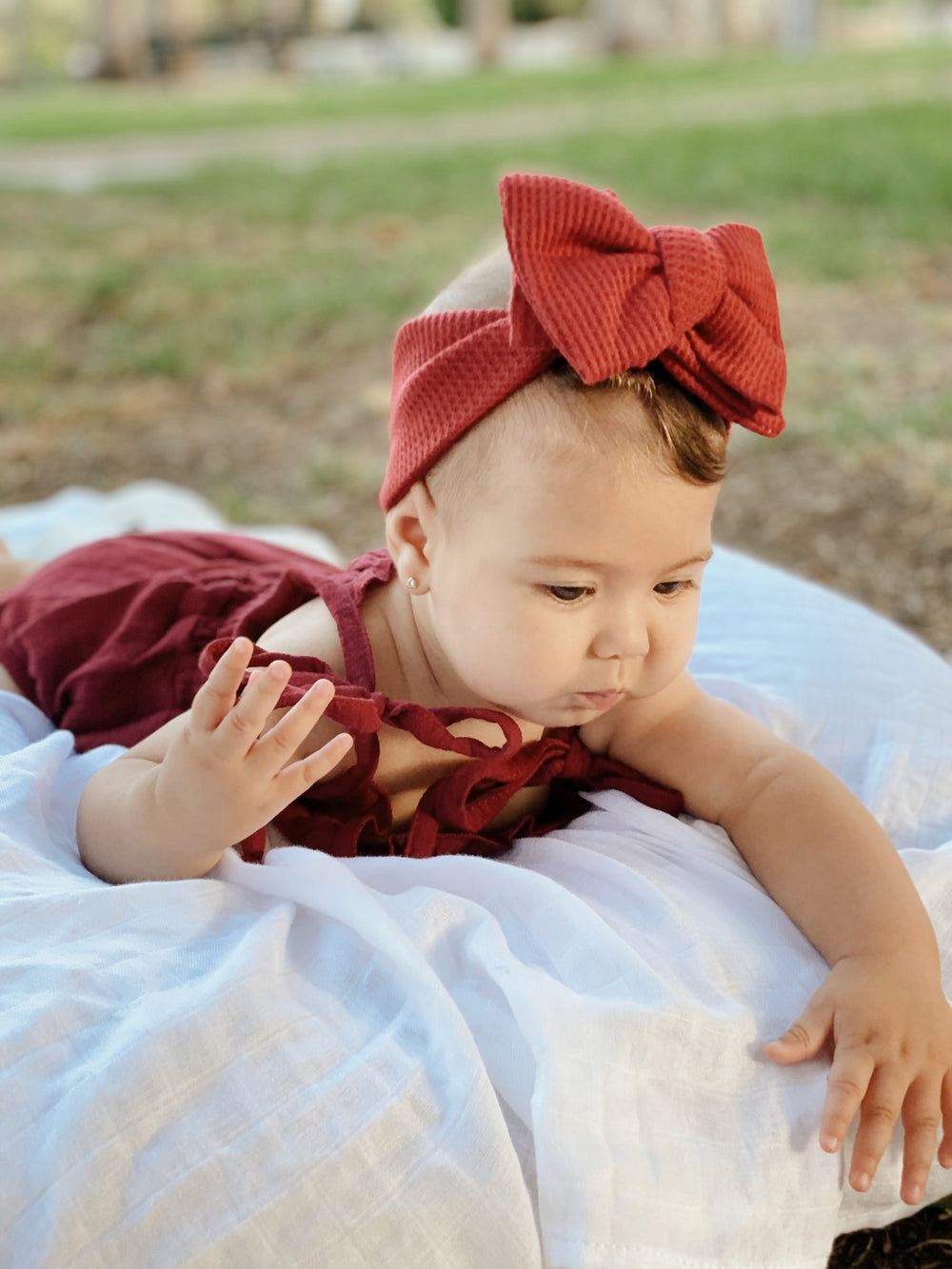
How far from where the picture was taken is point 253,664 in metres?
1.69

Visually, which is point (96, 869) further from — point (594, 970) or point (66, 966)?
point (594, 970)

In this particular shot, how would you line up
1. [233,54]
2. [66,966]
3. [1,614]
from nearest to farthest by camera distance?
[66,966]
[1,614]
[233,54]

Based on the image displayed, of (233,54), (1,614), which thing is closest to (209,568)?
(1,614)

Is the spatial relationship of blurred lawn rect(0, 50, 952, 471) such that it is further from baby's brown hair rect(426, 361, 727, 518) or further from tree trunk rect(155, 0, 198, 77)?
tree trunk rect(155, 0, 198, 77)

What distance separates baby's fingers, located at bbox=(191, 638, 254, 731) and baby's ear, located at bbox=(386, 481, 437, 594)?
0.96ft

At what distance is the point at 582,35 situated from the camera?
23922 millimetres

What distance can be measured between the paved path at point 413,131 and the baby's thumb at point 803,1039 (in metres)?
7.47

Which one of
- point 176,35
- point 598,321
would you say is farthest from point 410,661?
point 176,35

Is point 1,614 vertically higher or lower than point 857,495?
higher

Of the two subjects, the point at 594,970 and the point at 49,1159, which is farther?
the point at 594,970

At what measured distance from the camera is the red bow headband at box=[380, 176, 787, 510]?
4.60 ft

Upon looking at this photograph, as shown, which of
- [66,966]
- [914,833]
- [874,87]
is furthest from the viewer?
[874,87]

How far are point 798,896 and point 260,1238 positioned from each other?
0.72m

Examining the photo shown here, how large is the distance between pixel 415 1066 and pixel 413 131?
9840 mm
